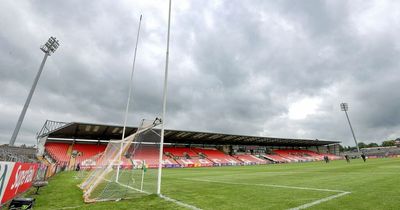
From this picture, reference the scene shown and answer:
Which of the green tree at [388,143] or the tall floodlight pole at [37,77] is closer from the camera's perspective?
the tall floodlight pole at [37,77]

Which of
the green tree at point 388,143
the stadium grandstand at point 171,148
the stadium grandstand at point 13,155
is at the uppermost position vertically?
the green tree at point 388,143

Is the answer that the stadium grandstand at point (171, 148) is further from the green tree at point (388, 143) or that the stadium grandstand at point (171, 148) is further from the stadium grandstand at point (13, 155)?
the green tree at point (388, 143)

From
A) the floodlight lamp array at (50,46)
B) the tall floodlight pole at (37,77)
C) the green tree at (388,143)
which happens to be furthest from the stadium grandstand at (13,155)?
the green tree at (388,143)

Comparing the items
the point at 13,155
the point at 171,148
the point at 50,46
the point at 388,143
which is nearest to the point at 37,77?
the point at 50,46

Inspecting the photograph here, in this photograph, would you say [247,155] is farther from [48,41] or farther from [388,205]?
[388,205]

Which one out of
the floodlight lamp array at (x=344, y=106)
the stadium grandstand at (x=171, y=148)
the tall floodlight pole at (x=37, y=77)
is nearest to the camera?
the tall floodlight pole at (x=37, y=77)

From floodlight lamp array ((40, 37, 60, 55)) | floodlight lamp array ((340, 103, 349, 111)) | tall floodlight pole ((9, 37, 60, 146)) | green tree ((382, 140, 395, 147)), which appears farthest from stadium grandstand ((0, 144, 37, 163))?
green tree ((382, 140, 395, 147))

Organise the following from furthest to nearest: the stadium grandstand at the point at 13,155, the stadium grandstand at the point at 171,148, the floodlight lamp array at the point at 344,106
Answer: the floodlight lamp array at the point at 344,106 < the stadium grandstand at the point at 171,148 < the stadium grandstand at the point at 13,155

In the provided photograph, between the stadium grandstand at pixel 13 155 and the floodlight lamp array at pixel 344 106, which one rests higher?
the floodlight lamp array at pixel 344 106

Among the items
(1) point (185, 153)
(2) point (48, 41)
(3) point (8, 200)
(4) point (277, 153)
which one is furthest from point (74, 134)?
(4) point (277, 153)

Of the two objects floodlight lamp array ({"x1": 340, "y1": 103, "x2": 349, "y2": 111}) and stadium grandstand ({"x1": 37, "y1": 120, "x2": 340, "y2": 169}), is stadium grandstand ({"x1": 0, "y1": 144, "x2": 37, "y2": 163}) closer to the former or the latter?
stadium grandstand ({"x1": 37, "y1": 120, "x2": 340, "y2": 169})

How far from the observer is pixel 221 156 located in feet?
211

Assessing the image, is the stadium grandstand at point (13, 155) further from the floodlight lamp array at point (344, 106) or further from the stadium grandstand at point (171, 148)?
the floodlight lamp array at point (344, 106)

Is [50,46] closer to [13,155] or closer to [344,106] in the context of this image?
[13,155]
